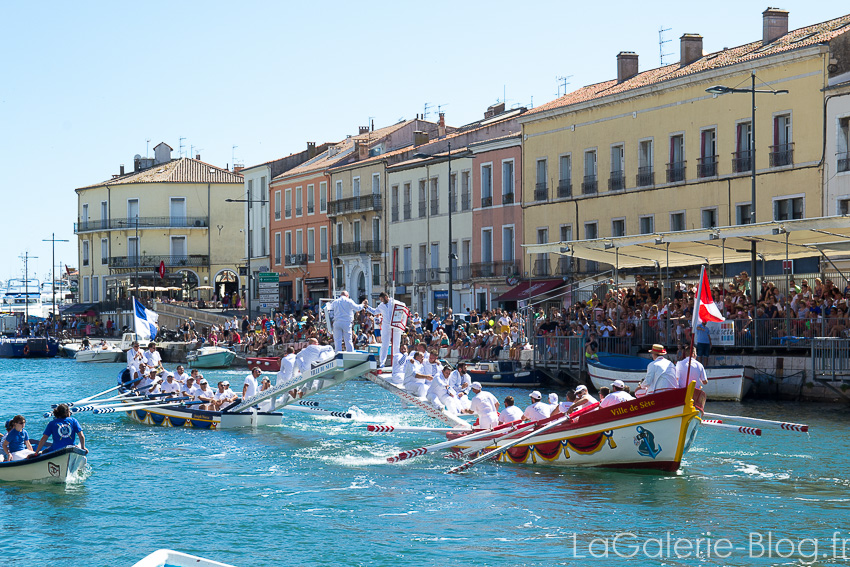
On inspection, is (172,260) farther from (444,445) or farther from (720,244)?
(444,445)

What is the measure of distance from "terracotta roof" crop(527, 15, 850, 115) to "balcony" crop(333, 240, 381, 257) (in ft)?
54.4

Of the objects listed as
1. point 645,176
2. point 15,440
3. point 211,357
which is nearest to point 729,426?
point 15,440

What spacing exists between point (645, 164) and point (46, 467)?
3419 cm

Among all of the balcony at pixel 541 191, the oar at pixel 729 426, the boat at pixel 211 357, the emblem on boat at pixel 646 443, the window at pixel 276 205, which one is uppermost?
the window at pixel 276 205

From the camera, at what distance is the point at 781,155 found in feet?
140

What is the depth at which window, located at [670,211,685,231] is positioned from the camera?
47.4 metres

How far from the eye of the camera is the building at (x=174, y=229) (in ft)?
298

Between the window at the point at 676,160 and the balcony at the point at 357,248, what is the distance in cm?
2487

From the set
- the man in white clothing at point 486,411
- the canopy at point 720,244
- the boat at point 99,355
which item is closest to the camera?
the man in white clothing at point 486,411

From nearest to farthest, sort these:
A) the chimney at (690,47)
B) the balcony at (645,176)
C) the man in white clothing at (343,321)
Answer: the man in white clothing at (343,321)
the balcony at (645,176)
the chimney at (690,47)

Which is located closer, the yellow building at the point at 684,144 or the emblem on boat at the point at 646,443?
the emblem on boat at the point at 646,443

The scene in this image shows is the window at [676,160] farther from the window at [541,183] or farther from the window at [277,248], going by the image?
the window at [277,248]

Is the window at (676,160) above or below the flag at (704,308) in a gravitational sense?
above

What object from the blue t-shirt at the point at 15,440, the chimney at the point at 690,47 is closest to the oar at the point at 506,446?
the blue t-shirt at the point at 15,440
